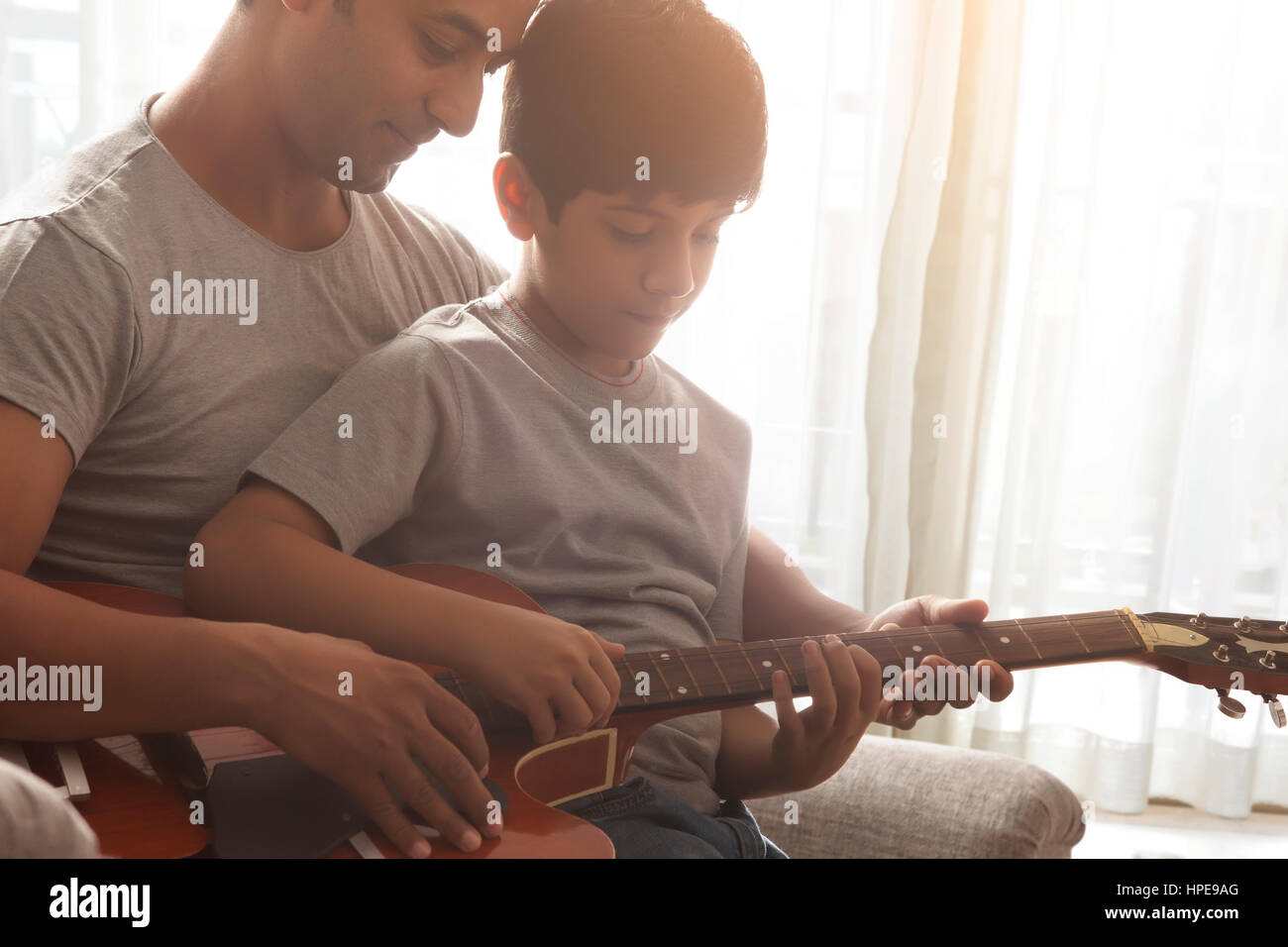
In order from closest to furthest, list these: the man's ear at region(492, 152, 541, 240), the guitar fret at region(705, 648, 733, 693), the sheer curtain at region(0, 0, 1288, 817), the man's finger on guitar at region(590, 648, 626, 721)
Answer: the man's finger on guitar at region(590, 648, 626, 721), the guitar fret at region(705, 648, 733, 693), the man's ear at region(492, 152, 541, 240), the sheer curtain at region(0, 0, 1288, 817)

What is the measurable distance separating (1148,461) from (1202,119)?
27.8 inches

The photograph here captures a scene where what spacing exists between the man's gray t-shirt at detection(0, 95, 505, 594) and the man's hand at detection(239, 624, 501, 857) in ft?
0.74

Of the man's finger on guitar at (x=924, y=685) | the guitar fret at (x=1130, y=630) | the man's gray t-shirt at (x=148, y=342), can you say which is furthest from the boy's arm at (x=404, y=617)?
the guitar fret at (x=1130, y=630)

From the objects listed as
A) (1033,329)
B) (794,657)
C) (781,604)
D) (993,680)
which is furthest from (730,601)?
(1033,329)

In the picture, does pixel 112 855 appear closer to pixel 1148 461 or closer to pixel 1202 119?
pixel 1148 461

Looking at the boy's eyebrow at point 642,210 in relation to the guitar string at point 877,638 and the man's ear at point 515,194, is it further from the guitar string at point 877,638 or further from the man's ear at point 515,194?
the guitar string at point 877,638

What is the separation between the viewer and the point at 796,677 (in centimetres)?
93

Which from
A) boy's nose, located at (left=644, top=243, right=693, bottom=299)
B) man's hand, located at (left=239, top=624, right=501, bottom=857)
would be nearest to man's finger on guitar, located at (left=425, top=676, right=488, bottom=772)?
man's hand, located at (left=239, top=624, right=501, bottom=857)

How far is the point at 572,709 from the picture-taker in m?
0.77

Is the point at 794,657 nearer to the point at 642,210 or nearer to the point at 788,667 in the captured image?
the point at 788,667

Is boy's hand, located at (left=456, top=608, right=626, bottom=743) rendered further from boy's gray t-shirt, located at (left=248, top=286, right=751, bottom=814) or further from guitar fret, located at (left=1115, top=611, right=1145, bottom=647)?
guitar fret, located at (left=1115, top=611, right=1145, bottom=647)

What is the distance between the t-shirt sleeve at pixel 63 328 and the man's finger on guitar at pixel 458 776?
36cm

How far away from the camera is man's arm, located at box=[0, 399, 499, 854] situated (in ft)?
2.34
